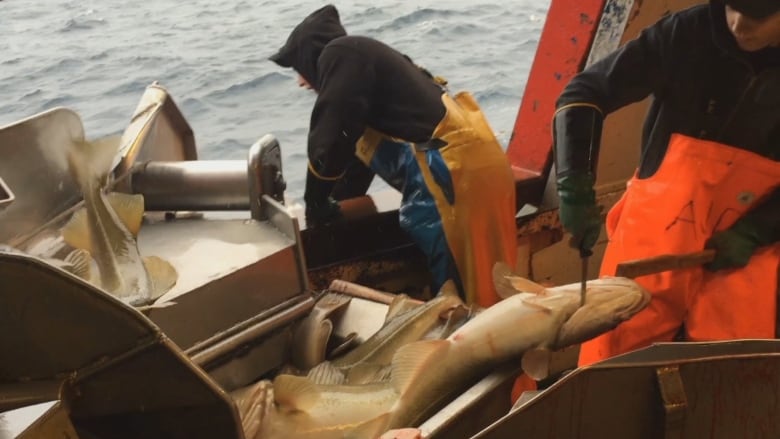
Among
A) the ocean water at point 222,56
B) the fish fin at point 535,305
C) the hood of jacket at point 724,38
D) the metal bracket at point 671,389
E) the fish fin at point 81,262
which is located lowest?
the ocean water at point 222,56

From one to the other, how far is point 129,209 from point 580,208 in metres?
1.33

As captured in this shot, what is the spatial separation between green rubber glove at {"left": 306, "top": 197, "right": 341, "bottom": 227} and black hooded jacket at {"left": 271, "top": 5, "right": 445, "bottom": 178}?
0.50ft

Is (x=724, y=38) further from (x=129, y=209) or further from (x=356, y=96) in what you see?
(x=129, y=209)

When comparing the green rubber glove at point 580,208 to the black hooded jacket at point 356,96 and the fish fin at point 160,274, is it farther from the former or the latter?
the fish fin at point 160,274

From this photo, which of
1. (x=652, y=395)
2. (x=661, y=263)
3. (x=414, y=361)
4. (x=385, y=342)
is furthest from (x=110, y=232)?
(x=661, y=263)

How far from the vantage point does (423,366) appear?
177 cm

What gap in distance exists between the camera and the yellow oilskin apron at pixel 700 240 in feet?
7.30

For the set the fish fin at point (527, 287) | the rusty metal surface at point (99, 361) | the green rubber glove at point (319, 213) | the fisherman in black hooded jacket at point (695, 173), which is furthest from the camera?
the green rubber glove at point (319, 213)

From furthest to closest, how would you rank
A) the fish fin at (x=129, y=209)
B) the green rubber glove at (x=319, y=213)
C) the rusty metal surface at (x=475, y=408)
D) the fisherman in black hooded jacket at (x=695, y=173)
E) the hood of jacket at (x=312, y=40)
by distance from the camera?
the hood of jacket at (x=312, y=40)
the green rubber glove at (x=319, y=213)
the fisherman in black hooded jacket at (x=695, y=173)
the fish fin at (x=129, y=209)
the rusty metal surface at (x=475, y=408)

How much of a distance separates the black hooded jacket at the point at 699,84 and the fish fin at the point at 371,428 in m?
1.06

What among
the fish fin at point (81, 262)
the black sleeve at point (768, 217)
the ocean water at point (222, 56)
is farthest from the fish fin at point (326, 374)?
the ocean water at point (222, 56)

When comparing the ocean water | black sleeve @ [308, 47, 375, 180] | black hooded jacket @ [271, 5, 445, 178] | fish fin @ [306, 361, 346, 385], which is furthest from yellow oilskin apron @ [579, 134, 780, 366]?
the ocean water

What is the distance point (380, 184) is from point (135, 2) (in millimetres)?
6558

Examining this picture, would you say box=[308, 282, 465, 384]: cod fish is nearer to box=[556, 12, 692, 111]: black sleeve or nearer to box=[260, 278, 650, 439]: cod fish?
box=[260, 278, 650, 439]: cod fish
